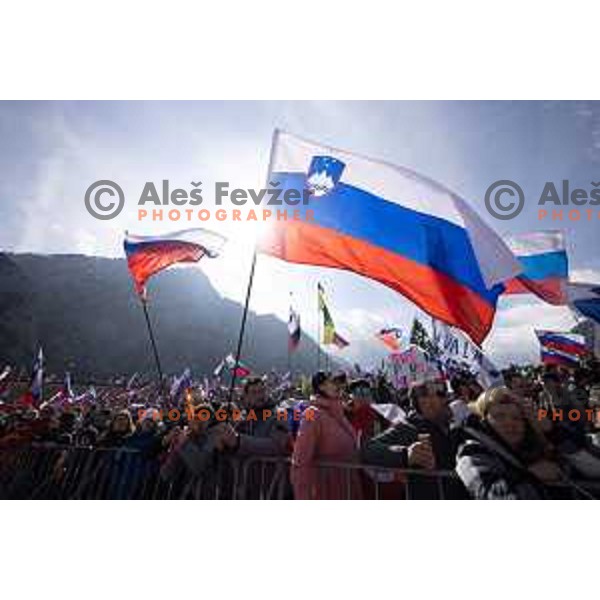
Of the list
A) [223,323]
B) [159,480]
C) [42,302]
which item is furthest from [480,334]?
[223,323]

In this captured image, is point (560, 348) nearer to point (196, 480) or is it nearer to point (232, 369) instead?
point (232, 369)

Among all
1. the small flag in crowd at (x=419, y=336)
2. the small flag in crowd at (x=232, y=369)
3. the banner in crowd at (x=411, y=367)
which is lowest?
the small flag in crowd at (x=232, y=369)

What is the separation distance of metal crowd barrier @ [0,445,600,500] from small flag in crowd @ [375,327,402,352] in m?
11.7

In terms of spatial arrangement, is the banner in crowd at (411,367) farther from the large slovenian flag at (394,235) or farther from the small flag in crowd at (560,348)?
the large slovenian flag at (394,235)

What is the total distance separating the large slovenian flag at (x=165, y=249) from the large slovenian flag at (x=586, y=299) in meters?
6.00

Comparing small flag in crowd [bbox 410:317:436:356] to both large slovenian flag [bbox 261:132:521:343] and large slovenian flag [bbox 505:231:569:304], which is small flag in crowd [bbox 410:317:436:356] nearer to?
large slovenian flag [bbox 505:231:569:304]

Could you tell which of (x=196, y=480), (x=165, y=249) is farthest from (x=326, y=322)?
(x=196, y=480)

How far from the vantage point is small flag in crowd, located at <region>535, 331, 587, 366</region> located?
1498 cm

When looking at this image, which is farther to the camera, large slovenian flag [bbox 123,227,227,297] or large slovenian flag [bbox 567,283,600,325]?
large slovenian flag [bbox 567,283,600,325]

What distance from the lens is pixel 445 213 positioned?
5.90 meters

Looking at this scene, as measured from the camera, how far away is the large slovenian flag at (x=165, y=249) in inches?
335

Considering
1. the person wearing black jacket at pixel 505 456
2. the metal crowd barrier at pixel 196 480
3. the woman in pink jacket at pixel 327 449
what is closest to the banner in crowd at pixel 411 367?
the metal crowd barrier at pixel 196 480

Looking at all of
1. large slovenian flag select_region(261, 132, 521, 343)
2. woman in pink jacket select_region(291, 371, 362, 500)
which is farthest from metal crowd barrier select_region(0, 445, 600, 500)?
large slovenian flag select_region(261, 132, 521, 343)

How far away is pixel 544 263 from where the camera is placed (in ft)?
35.6
